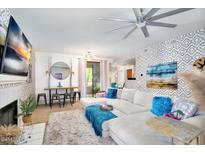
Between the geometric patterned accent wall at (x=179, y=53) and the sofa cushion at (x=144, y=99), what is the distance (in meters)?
0.81

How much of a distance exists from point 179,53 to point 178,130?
2.66 meters

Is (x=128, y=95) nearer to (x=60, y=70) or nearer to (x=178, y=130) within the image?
(x=178, y=130)

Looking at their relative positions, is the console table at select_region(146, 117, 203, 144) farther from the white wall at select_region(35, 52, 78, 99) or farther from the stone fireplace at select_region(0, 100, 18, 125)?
the white wall at select_region(35, 52, 78, 99)

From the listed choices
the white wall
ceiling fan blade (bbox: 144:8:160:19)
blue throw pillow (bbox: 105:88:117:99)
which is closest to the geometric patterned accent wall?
blue throw pillow (bbox: 105:88:117:99)

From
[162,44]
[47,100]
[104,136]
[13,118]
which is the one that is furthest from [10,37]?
[47,100]

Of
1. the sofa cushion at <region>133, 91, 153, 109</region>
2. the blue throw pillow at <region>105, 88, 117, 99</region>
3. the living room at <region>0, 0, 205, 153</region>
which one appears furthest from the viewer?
the blue throw pillow at <region>105, 88, 117, 99</region>

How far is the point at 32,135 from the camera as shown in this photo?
6.34ft

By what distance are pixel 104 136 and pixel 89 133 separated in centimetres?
35

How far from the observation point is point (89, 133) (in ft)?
7.63

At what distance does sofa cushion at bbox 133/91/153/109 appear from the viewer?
287 cm

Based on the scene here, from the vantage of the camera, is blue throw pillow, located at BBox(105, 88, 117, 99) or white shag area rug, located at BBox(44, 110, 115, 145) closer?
white shag area rug, located at BBox(44, 110, 115, 145)

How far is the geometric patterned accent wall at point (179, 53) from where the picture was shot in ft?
8.81

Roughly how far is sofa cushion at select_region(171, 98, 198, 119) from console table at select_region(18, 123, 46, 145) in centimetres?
228
